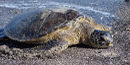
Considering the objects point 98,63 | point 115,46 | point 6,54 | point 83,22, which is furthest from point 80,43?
point 6,54

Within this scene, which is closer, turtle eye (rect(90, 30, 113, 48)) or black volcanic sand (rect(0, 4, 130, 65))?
black volcanic sand (rect(0, 4, 130, 65))

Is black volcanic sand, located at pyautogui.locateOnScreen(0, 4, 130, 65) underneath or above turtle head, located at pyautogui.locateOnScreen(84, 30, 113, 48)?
underneath

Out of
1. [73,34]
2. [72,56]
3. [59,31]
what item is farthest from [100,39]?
[59,31]

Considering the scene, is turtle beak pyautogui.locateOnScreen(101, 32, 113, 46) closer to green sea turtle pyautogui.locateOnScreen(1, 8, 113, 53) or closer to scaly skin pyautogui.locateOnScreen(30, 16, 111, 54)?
green sea turtle pyautogui.locateOnScreen(1, 8, 113, 53)

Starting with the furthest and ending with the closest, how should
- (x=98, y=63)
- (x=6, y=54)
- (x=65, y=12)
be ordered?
(x=65, y=12)
(x=6, y=54)
(x=98, y=63)

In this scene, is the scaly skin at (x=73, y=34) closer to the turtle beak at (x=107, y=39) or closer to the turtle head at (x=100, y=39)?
the turtle head at (x=100, y=39)

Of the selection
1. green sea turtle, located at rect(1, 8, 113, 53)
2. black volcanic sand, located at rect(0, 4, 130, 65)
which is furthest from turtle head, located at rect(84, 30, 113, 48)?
black volcanic sand, located at rect(0, 4, 130, 65)

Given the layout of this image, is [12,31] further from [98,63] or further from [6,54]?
[98,63]

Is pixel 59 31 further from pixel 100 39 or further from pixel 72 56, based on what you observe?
pixel 100 39
